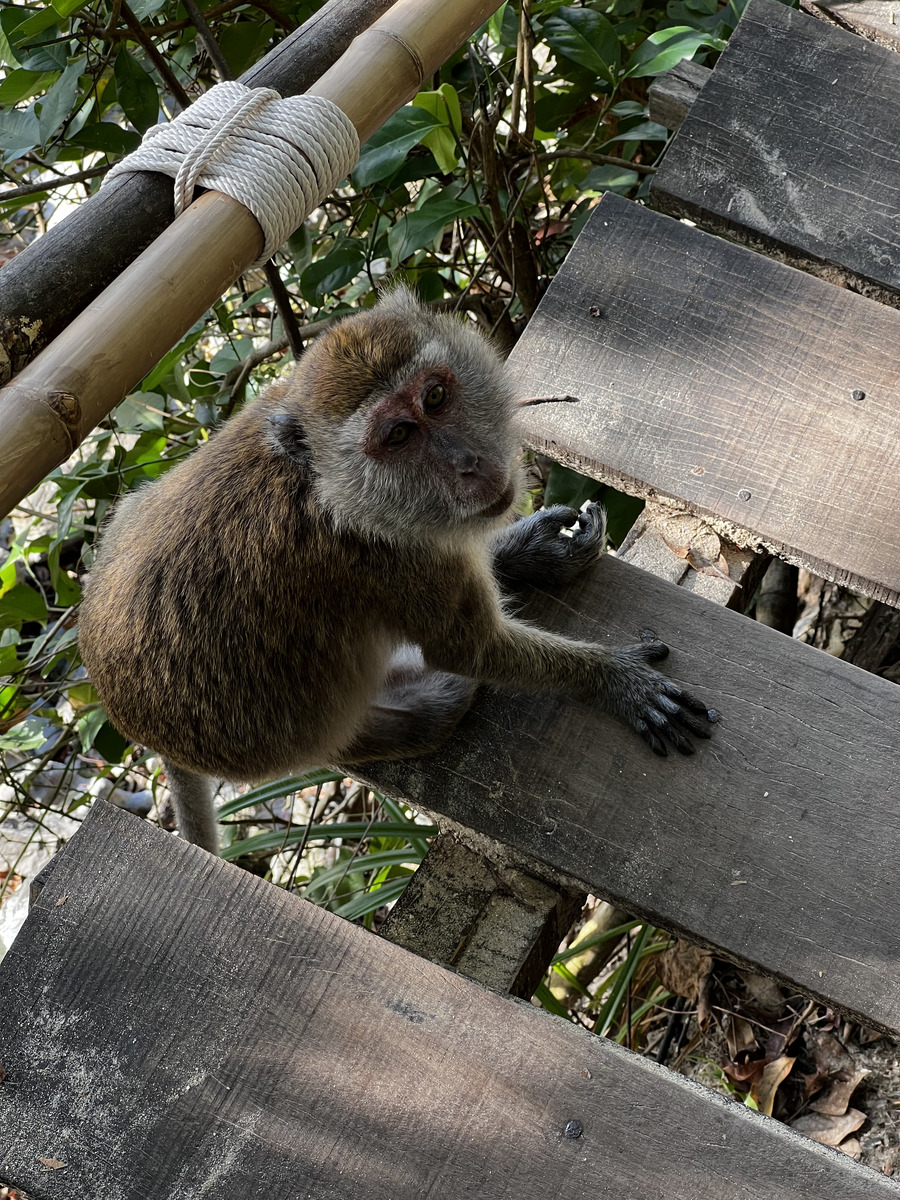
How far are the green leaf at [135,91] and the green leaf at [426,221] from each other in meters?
0.69

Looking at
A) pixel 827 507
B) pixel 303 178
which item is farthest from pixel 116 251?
pixel 827 507

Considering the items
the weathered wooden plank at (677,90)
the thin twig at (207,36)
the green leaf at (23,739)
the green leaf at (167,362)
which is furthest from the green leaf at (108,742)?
the weathered wooden plank at (677,90)

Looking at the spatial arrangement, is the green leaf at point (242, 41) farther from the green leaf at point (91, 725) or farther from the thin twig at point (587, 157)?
the green leaf at point (91, 725)

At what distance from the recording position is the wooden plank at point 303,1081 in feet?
4.99

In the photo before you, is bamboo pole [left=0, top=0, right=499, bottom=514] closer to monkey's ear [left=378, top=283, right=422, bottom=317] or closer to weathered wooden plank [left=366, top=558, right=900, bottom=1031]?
monkey's ear [left=378, top=283, right=422, bottom=317]

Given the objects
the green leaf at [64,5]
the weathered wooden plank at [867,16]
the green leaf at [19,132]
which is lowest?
the weathered wooden plank at [867,16]

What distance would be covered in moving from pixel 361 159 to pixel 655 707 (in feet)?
5.19

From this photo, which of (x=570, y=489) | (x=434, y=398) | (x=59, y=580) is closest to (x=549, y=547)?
(x=434, y=398)

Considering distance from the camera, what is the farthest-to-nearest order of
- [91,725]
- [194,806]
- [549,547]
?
[91,725] < [194,806] < [549,547]

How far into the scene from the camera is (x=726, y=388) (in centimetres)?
214

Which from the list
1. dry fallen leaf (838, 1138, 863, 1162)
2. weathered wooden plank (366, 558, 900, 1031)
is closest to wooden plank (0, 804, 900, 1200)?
weathered wooden plank (366, 558, 900, 1031)

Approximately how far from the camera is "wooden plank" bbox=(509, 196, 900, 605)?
79.7 inches

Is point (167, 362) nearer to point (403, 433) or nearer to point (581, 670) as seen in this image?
point (403, 433)

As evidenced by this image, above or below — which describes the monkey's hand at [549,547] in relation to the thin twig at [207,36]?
below
